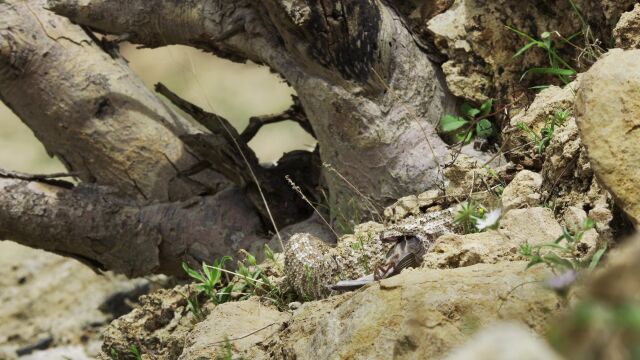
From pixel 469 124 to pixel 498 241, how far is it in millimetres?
1301

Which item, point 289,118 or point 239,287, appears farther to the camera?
point 289,118

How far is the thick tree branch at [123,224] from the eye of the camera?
4223mm

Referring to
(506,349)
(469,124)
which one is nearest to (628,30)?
(469,124)

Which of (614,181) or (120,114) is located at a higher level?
(120,114)

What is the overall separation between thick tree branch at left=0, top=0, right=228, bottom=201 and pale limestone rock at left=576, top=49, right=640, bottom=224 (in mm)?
2615

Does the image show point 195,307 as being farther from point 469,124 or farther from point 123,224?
point 469,124

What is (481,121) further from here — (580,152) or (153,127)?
(153,127)

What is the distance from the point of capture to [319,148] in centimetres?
398

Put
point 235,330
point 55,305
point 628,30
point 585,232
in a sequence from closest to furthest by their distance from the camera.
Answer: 1. point 585,232
2. point 235,330
3. point 628,30
4. point 55,305

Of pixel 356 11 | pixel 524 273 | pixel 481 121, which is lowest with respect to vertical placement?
pixel 524 273

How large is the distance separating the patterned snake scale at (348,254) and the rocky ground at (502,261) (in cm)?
4

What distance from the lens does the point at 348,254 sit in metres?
3.03

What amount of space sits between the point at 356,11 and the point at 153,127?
136cm

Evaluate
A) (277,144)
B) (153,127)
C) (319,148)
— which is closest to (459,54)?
(319,148)
